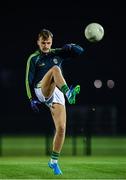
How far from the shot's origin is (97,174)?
10992 mm

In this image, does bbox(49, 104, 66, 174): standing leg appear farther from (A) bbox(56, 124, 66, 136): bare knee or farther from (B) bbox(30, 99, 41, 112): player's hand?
(B) bbox(30, 99, 41, 112): player's hand

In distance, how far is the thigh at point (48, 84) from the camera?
36.3ft

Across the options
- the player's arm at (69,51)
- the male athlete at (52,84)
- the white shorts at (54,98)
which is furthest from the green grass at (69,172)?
the player's arm at (69,51)

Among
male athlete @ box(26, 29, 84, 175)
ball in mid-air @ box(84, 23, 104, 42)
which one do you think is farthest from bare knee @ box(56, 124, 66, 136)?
ball in mid-air @ box(84, 23, 104, 42)

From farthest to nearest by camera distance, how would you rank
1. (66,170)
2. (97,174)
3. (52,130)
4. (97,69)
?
(97,69)
(52,130)
(66,170)
(97,174)

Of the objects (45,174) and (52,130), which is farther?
(52,130)

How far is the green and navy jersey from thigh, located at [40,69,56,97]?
0.68 feet

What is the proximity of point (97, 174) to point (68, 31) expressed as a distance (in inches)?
1828

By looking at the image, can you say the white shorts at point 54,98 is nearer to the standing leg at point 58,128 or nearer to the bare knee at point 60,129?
the standing leg at point 58,128

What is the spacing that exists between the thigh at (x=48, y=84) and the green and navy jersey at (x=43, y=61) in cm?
21

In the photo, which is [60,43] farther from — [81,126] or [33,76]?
[33,76]

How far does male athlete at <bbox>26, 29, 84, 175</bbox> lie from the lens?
1119 cm

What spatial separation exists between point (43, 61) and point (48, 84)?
0.45 m

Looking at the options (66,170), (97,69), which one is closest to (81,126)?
(66,170)
